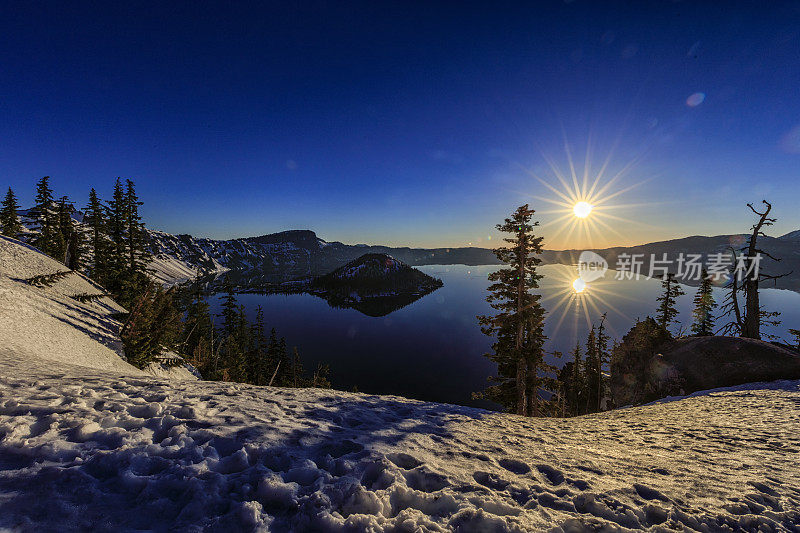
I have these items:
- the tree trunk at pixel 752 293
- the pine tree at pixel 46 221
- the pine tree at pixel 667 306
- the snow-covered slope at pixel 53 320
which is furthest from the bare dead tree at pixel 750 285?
the pine tree at pixel 46 221

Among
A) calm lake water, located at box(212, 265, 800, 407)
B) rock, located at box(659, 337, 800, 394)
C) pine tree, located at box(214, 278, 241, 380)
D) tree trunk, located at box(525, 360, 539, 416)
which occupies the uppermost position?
rock, located at box(659, 337, 800, 394)

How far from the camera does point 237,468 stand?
303 centimetres

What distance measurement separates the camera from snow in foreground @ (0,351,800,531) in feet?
7.85

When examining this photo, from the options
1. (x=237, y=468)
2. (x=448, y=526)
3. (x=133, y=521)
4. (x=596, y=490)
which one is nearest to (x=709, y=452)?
(x=596, y=490)

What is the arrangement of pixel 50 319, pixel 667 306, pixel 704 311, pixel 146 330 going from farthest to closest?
pixel 667 306 → pixel 704 311 → pixel 146 330 → pixel 50 319

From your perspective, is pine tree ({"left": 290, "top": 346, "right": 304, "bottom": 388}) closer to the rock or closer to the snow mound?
the snow mound

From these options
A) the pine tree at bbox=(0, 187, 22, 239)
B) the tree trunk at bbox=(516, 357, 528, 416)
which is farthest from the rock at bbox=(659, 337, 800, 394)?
the pine tree at bbox=(0, 187, 22, 239)

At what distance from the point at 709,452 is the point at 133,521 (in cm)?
874

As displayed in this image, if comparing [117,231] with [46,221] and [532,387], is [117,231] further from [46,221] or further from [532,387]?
[532,387]

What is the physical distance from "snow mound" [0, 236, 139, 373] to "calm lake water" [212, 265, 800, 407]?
208 ft

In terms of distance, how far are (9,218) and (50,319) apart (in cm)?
4359

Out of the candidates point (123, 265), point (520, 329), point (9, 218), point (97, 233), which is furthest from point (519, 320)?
point (9, 218)

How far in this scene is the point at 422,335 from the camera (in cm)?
12219

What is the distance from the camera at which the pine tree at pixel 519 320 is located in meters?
17.3
